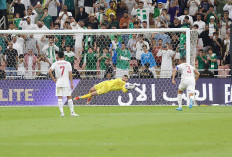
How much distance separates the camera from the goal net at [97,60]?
2538cm

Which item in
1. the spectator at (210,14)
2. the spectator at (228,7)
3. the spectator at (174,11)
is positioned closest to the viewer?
the spectator at (210,14)

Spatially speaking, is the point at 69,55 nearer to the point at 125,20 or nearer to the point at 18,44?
the point at 18,44

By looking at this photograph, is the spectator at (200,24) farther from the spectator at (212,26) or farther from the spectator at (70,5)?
the spectator at (70,5)

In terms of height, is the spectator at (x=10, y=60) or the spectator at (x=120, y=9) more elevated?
the spectator at (x=120, y=9)

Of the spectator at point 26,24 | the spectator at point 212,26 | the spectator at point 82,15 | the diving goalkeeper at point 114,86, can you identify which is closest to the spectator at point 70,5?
the spectator at point 82,15

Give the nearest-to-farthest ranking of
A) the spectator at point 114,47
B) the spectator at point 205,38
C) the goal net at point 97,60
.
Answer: the goal net at point 97,60 < the spectator at point 114,47 < the spectator at point 205,38

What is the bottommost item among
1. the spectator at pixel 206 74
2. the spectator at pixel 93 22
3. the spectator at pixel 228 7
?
the spectator at pixel 206 74

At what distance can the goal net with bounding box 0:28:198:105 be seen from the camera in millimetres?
25375

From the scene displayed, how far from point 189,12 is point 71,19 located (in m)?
5.55

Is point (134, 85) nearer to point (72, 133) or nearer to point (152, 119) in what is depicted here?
point (152, 119)

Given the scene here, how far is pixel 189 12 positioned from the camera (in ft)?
97.3

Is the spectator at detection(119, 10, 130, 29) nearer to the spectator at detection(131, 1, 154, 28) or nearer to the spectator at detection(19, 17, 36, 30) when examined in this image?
the spectator at detection(131, 1, 154, 28)

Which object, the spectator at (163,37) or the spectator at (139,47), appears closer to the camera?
the spectator at (139,47)

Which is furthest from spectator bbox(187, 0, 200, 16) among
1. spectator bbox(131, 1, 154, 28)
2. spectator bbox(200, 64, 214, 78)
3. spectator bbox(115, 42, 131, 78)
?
spectator bbox(115, 42, 131, 78)
